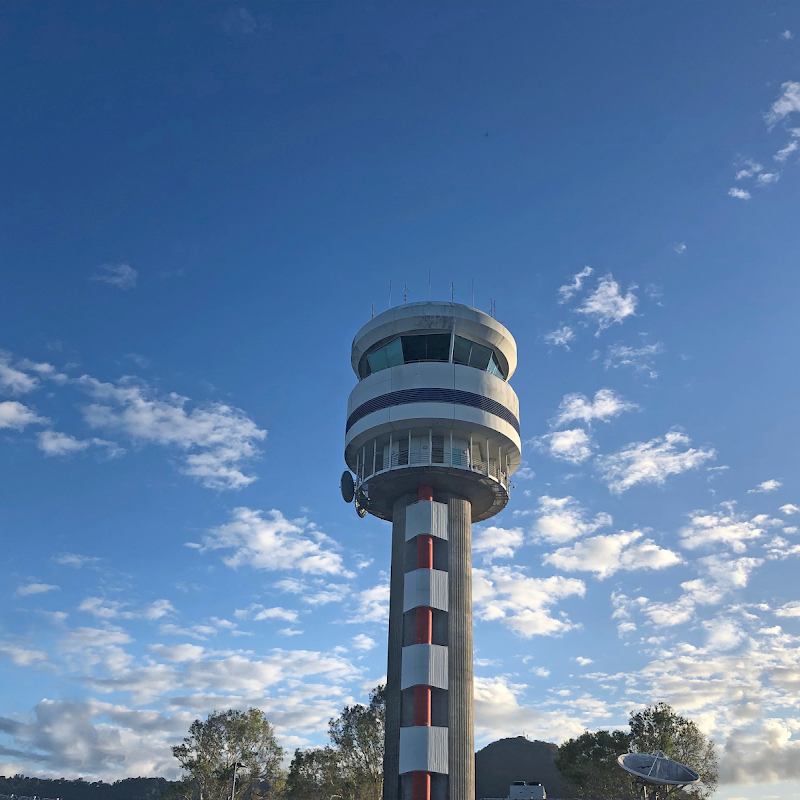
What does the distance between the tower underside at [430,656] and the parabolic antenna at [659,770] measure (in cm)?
1693

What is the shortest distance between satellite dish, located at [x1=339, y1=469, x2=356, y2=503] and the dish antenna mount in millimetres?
34057

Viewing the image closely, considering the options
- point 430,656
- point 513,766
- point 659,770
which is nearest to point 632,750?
point 659,770

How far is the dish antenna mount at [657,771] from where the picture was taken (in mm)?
60375

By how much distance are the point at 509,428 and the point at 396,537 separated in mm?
14282

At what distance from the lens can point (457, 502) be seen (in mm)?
64062

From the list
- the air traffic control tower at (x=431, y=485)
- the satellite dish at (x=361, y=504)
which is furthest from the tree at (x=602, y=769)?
the satellite dish at (x=361, y=504)

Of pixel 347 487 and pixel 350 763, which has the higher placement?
pixel 347 487

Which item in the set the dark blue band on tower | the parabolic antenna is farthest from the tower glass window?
the parabolic antenna

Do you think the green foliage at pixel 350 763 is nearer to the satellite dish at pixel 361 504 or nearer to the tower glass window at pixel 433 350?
the satellite dish at pixel 361 504

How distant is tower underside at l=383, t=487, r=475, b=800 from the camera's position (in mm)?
53438

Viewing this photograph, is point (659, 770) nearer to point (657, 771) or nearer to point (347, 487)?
point (657, 771)

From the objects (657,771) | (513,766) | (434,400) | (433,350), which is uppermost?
(433,350)

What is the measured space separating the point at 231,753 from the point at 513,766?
260 feet

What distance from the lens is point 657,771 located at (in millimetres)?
62750
